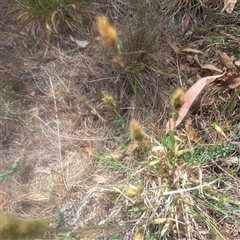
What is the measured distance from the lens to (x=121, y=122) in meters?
1.52

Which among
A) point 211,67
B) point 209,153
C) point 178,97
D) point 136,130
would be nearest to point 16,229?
point 136,130

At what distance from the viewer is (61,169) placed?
1.55 metres

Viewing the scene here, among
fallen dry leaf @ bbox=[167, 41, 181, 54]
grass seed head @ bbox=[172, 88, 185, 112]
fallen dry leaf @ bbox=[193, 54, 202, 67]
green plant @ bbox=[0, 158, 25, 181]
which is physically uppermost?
grass seed head @ bbox=[172, 88, 185, 112]

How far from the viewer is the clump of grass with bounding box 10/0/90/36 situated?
1.67 m

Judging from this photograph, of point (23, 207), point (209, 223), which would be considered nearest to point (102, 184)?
point (23, 207)

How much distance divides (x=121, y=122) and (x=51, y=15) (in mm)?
744

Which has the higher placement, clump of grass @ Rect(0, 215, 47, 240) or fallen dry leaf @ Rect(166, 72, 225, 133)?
clump of grass @ Rect(0, 215, 47, 240)

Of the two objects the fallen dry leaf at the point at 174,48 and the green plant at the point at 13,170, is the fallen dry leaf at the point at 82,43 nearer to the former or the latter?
the fallen dry leaf at the point at 174,48

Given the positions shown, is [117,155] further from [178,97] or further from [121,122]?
[178,97]

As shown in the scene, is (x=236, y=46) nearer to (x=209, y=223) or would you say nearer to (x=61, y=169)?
(x=209, y=223)

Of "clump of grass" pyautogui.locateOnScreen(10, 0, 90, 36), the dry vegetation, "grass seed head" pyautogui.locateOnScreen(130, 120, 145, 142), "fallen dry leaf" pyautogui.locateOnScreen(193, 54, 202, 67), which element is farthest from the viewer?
"clump of grass" pyautogui.locateOnScreen(10, 0, 90, 36)

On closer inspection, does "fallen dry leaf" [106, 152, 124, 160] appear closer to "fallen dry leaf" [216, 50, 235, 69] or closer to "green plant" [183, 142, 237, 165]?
"green plant" [183, 142, 237, 165]

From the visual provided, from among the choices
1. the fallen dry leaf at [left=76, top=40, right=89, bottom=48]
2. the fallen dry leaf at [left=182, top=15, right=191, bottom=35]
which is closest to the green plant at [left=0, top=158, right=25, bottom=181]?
the fallen dry leaf at [left=76, top=40, right=89, bottom=48]

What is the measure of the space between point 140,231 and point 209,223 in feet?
0.95
